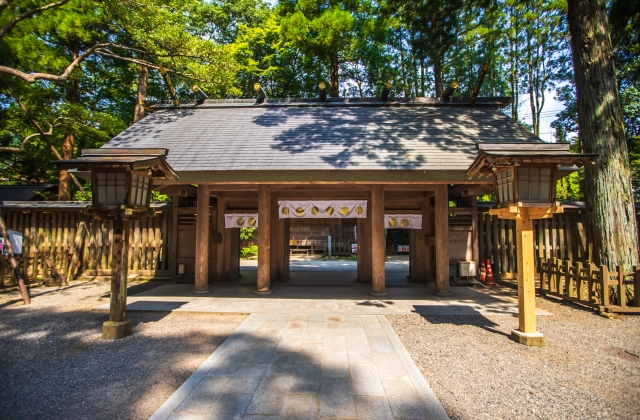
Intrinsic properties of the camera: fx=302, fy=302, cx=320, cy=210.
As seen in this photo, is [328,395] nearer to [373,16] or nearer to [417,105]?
[417,105]

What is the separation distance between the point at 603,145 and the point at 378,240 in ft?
17.6

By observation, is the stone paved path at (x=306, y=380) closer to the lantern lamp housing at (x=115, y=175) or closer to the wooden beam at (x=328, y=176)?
the lantern lamp housing at (x=115, y=175)

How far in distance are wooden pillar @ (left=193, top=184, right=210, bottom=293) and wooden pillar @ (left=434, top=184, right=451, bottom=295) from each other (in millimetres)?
5768

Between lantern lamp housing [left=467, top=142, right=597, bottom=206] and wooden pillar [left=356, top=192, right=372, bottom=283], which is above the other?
lantern lamp housing [left=467, top=142, right=597, bottom=206]

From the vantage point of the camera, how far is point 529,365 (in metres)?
3.79

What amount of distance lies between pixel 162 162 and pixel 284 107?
6.53 meters

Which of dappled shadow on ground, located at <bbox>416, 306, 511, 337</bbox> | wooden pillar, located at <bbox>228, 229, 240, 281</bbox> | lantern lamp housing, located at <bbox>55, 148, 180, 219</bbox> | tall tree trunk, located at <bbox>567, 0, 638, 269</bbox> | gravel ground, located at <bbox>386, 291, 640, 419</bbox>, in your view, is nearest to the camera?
gravel ground, located at <bbox>386, 291, 640, 419</bbox>

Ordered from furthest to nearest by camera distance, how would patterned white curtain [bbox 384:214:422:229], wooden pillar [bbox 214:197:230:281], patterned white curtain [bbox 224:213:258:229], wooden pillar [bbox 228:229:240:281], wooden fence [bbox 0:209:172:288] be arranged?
wooden fence [bbox 0:209:172:288], wooden pillar [bbox 228:229:240:281], wooden pillar [bbox 214:197:230:281], patterned white curtain [bbox 224:213:258:229], patterned white curtain [bbox 384:214:422:229]

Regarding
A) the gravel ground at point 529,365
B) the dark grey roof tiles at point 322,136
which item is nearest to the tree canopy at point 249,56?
the dark grey roof tiles at point 322,136

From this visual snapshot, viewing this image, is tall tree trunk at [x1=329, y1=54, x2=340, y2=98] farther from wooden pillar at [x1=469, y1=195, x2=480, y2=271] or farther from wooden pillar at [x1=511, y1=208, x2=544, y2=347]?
wooden pillar at [x1=511, y1=208, x2=544, y2=347]

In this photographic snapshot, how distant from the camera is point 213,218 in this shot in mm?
9383

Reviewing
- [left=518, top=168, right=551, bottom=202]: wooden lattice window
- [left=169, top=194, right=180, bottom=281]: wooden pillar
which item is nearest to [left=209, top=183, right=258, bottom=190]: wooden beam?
[left=169, top=194, right=180, bottom=281]: wooden pillar

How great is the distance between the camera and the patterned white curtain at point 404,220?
8734mm

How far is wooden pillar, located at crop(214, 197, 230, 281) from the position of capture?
9398 millimetres
